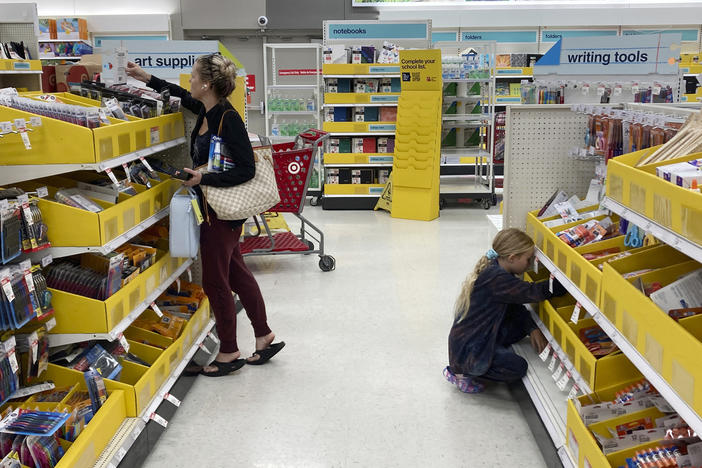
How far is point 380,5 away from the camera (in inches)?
461

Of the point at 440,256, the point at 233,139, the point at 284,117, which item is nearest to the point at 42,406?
the point at 233,139

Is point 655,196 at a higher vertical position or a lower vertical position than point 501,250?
higher

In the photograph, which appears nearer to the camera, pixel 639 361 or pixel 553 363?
pixel 639 361

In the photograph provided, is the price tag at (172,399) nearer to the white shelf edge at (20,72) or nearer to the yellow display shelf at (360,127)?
the yellow display shelf at (360,127)

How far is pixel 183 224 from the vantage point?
11.6ft

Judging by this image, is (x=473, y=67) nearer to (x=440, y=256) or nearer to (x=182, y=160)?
(x=440, y=256)

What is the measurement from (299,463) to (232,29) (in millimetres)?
9901

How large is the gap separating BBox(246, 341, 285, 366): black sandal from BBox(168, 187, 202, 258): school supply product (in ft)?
2.86

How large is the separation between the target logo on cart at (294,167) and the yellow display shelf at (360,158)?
3451 mm

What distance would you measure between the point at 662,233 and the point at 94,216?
208 cm

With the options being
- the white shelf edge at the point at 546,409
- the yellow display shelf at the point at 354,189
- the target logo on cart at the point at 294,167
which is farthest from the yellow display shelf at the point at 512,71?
the white shelf edge at the point at 546,409

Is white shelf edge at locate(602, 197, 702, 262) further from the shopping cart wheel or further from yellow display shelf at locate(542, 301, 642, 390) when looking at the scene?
the shopping cart wheel

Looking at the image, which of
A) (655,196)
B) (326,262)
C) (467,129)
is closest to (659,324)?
(655,196)

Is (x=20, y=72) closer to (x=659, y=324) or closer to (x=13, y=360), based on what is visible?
(x=13, y=360)
